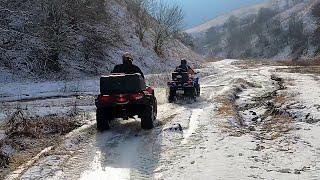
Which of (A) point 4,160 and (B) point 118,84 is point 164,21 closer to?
(B) point 118,84

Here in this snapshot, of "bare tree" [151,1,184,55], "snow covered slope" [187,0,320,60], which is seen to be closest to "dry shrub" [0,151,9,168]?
"bare tree" [151,1,184,55]

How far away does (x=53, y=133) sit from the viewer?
→ 1387cm

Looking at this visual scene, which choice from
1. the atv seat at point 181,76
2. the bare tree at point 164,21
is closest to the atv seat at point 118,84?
the atv seat at point 181,76

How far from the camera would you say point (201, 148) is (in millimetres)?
11008

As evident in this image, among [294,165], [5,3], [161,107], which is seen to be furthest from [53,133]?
[5,3]

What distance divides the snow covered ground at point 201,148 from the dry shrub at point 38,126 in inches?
39.8

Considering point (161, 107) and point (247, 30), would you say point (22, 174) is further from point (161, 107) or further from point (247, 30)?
point (247, 30)

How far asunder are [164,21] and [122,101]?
42.6 m

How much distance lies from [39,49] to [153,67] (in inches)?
523

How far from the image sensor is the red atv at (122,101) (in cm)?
1357

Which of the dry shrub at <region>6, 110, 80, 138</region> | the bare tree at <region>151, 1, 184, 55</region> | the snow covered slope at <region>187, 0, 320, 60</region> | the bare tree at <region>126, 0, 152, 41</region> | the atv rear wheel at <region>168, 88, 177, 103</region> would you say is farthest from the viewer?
the snow covered slope at <region>187, 0, 320, 60</region>

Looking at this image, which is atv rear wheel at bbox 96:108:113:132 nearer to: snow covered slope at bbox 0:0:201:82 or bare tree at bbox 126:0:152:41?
snow covered slope at bbox 0:0:201:82

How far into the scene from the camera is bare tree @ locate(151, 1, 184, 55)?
53812mm

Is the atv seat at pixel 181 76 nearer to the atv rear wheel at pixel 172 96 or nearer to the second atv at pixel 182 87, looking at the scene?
the second atv at pixel 182 87
